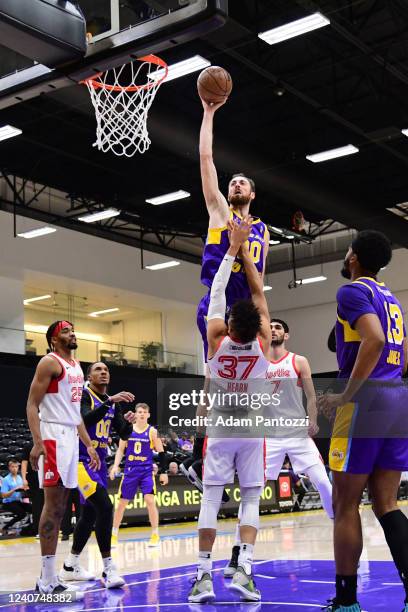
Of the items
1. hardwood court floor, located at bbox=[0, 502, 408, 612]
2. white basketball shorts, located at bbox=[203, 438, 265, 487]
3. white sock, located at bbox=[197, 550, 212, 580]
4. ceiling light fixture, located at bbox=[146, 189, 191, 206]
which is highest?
ceiling light fixture, located at bbox=[146, 189, 191, 206]

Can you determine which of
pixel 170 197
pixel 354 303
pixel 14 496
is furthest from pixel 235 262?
pixel 170 197

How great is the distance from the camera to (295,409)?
762cm

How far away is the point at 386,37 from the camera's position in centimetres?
1589

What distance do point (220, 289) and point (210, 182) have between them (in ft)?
2.66

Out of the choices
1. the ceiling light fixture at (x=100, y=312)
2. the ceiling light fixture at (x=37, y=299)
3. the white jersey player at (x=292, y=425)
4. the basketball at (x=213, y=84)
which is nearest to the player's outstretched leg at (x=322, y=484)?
the white jersey player at (x=292, y=425)

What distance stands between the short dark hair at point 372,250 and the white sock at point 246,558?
2187 mm

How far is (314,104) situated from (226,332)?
13.8 metres

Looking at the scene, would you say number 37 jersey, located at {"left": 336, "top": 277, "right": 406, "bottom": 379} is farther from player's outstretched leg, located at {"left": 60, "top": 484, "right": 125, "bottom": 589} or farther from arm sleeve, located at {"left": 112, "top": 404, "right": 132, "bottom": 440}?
arm sleeve, located at {"left": 112, "top": 404, "right": 132, "bottom": 440}

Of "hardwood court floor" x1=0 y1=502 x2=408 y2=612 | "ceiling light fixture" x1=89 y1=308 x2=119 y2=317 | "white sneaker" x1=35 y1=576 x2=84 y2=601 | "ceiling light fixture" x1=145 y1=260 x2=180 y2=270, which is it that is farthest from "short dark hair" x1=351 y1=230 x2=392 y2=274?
"ceiling light fixture" x1=89 y1=308 x2=119 y2=317

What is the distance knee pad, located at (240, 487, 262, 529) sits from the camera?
5543mm

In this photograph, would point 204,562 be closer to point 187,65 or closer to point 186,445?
point 187,65

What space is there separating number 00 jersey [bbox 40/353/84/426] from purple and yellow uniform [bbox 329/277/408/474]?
2688 millimetres

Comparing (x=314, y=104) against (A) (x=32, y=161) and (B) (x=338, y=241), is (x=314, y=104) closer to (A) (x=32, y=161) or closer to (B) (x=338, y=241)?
(A) (x=32, y=161)

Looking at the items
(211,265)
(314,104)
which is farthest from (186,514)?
(211,265)
